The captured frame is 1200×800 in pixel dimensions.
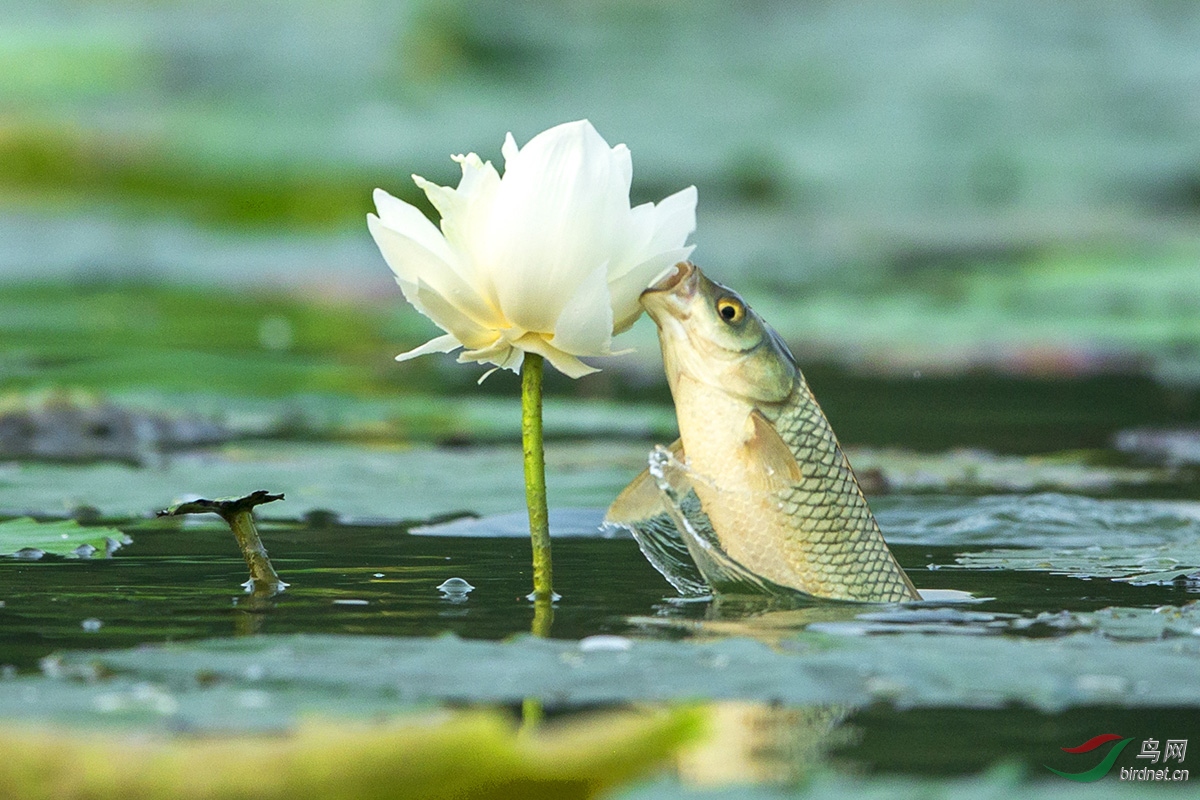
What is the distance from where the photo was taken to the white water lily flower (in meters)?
2.79

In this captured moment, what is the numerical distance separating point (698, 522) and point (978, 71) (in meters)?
19.8

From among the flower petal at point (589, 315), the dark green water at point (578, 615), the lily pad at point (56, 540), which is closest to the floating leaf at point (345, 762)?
the dark green water at point (578, 615)

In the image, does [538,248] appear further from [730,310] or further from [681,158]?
[681,158]

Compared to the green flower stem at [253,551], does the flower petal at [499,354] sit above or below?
above

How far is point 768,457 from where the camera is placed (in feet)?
10.4

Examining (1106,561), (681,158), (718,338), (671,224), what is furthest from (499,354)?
(681,158)

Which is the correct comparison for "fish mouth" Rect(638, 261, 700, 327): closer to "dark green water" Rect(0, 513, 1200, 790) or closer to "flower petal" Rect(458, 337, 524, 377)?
"flower petal" Rect(458, 337, 524, 377)

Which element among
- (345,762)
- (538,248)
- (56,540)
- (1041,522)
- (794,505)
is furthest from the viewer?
(1041,522)

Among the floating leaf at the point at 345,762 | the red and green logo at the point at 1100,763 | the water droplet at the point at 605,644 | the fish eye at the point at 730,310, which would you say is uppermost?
the fish eye at the point at 730,310

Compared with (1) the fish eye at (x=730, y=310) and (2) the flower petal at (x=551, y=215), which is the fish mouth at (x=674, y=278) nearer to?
(1) the fish eye at (x=730, y=310)

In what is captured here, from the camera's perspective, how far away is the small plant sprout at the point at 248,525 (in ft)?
9.66

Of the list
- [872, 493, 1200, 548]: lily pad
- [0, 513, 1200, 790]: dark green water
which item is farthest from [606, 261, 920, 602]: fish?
[872, 493, 1200, 548]: lily pad

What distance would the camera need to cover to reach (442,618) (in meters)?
3.10

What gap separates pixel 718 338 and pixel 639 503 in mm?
341
